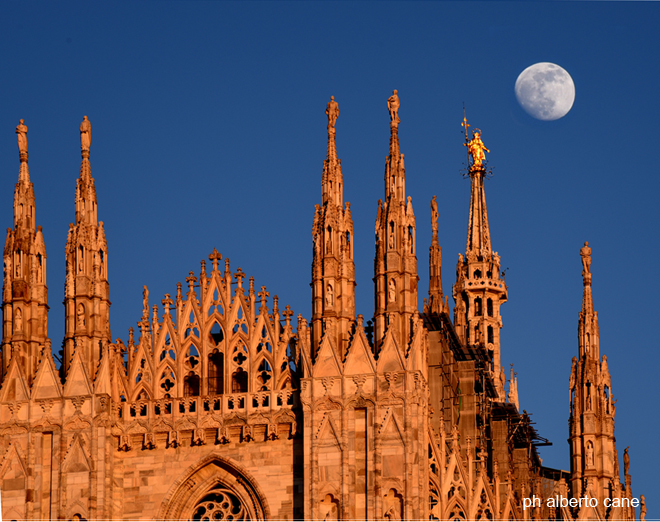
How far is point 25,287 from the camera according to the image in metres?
49.3

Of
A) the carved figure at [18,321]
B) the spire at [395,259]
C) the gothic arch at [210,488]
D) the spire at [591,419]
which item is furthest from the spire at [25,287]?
the spire at [591,419]

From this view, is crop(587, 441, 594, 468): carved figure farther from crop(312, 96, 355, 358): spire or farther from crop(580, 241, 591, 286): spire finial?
crop(312, 96, 355, 358): spire

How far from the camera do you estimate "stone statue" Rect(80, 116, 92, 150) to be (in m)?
50.7

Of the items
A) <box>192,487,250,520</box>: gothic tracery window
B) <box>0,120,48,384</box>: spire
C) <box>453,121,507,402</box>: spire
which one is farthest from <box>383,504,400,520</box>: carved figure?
<box>453,121,507,402</box>: spire

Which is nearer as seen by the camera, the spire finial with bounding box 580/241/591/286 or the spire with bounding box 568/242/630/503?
the spire with bounding box 568/242/630/503

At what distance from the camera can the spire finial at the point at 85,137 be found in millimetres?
50656

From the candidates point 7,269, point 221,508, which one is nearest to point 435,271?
point 221,508

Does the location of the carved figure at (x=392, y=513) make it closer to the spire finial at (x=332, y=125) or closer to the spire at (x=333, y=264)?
the spire at (x=333, y=264)

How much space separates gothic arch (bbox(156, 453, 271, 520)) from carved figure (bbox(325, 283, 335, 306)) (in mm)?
4561

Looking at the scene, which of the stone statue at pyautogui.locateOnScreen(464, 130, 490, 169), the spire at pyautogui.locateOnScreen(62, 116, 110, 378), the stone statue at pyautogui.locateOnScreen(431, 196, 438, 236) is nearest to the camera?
the spire at pyautogui.locateOnScreen(62, 116, 110, 378)

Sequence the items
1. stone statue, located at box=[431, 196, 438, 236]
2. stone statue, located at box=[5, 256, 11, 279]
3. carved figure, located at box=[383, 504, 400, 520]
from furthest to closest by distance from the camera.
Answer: stone statue, located at box=[431, 196, 438, 236], stone statue, located at box=[5, 256, 11, 279], carved figure, located at box=[383, 504, 400, 520]

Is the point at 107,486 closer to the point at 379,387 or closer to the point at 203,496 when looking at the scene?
the point at 203,496

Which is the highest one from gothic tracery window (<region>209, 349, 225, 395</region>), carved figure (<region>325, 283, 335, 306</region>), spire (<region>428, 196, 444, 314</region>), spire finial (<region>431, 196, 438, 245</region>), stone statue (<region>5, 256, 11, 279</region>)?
spire finial (<region>431, 196, 438, 245</region>)

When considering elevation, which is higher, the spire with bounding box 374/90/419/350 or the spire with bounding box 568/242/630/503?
the spire with bounding box 374/90/419/350
